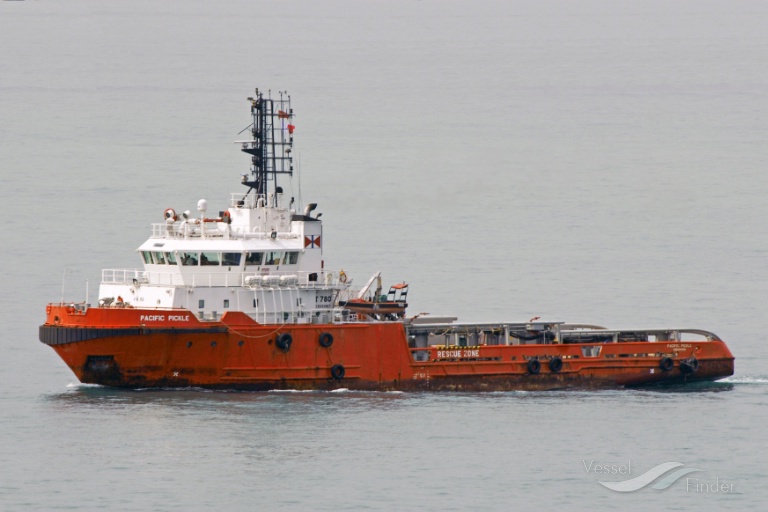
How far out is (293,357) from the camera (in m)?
50.8

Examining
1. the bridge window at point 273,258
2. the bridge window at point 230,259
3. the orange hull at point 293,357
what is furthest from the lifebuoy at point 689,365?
the bridge window at point 230,259

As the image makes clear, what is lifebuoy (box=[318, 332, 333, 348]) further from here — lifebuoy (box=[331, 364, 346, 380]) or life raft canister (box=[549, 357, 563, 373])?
life raft canister (box=[549, 357, 563, 373])

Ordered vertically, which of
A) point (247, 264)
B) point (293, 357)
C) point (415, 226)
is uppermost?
point (415, 226)

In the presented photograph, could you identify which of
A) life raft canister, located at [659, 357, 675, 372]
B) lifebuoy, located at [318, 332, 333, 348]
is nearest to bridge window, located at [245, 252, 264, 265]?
lifebuoy, located at [318, 332, 333, 348]

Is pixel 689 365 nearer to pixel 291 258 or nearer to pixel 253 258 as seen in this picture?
pixel 291 258

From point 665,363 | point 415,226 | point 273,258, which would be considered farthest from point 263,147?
point 415,226

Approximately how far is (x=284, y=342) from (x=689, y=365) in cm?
1339

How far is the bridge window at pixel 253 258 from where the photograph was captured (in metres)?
51.6

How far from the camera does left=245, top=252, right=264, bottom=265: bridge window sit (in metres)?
51.6

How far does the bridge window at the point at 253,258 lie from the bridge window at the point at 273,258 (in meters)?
0.23

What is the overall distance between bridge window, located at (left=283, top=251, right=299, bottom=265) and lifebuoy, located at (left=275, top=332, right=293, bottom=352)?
279 centimetres

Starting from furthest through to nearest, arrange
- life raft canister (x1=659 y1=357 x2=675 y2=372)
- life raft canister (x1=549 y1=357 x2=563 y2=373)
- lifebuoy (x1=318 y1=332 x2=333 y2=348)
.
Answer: life raft canister (x1=659 y1=357 x2=675 y2=372), life raft canister (x1=549 y1=357 x2=563 y2=373), lifebuoy (x1=318 y1=332 x2=333 y2=348)

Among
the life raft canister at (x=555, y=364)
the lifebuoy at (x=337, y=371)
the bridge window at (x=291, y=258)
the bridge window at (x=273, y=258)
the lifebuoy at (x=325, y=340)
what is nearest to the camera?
the lifebuoy at (x=325, y=340)

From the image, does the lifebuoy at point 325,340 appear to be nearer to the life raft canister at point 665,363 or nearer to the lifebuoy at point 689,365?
the life raft canister at point 665,363
